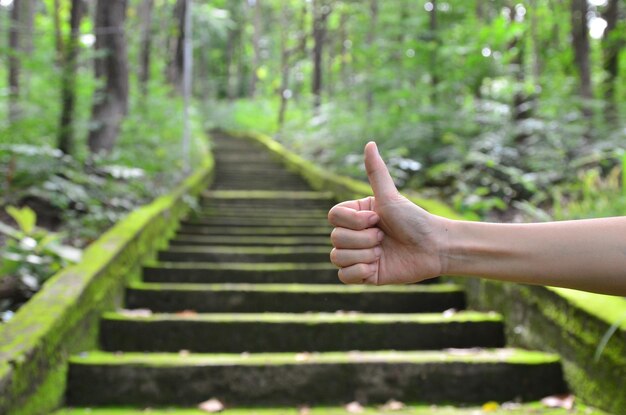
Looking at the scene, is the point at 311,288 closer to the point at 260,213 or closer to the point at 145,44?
the point at 260,213

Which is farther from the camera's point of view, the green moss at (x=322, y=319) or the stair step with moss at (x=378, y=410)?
the green moss at (x=322, y=319)

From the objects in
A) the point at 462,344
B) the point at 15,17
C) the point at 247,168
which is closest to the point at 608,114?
the point at 462,344

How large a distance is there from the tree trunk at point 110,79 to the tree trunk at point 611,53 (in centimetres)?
653

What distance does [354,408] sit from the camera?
3.01m

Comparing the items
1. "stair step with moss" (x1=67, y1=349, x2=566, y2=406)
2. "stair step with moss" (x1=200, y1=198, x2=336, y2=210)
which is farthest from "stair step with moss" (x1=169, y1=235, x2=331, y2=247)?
"stair step with moss" (x1=67, y1=349, x2=566, y2=406)

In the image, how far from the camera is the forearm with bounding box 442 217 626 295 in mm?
1440

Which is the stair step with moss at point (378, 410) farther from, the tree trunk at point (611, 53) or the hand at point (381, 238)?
the tree trunk at point (611, 53)

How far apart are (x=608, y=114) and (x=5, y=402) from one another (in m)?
8.32

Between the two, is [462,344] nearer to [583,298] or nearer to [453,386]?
[453,386]

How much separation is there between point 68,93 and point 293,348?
4.33 m

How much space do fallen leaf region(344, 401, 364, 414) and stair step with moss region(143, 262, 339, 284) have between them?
181 centimetres

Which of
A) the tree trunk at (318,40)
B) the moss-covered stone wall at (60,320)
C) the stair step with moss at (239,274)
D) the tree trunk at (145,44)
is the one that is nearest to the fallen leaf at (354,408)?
the moss-covered stone wall at (60,320)

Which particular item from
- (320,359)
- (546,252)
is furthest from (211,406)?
(546,252)

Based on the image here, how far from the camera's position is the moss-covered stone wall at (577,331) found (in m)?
2.59
